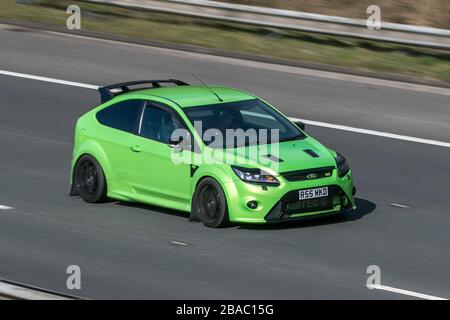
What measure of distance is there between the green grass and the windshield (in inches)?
299

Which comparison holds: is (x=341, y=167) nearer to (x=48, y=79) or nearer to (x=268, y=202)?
(x=268, y=202)

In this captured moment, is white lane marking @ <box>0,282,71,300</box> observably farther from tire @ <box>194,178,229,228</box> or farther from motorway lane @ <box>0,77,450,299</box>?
tire @ <box>194,178,229,228</box>

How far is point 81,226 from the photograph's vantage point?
1434 cm

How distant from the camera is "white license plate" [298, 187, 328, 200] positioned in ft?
45.4

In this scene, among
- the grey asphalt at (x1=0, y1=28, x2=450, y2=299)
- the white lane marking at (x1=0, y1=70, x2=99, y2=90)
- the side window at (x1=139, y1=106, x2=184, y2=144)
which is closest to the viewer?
the grey asphalt at (x1=0, y1=28, x2=450, y2=299)

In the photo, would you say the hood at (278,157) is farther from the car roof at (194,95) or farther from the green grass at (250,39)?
the green grass at (250,39)

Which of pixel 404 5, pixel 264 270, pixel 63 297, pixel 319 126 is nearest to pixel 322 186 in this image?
pixel 264 270

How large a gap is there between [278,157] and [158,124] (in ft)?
5.65

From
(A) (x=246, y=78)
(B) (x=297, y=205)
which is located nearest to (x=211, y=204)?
(B) (x=297, y=205)

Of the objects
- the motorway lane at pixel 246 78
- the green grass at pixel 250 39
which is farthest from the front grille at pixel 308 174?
the green grass at pixel 250 39

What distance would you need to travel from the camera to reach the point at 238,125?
14609 millimetres

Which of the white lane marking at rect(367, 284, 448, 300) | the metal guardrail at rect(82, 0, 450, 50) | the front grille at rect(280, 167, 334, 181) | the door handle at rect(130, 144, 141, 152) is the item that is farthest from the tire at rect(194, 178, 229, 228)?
the metal guardrail at rect(82, 0, 450, 50)

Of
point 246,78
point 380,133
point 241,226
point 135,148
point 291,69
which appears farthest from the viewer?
point 291,69

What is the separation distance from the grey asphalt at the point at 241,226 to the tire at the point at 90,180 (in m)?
0.13
